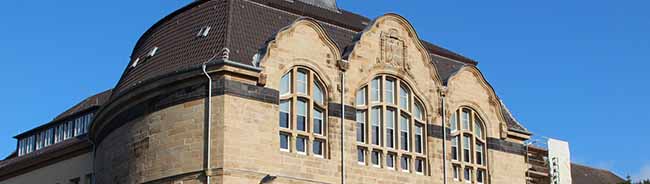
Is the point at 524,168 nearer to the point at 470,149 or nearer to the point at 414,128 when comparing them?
the point at 470,149

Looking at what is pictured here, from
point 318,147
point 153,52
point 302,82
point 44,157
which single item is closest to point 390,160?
point 318,147

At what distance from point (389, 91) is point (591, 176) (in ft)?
92.8

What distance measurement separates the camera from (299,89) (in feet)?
140

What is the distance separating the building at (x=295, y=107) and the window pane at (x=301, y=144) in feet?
0.15

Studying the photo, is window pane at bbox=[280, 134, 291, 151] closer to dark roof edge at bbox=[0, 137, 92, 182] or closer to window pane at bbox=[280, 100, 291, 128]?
window pane at bbox=[280, 100, 291, 128]

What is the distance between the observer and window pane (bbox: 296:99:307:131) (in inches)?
1670

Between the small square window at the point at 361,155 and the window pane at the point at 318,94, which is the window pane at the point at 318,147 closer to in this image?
the window pane at the point at 318,94

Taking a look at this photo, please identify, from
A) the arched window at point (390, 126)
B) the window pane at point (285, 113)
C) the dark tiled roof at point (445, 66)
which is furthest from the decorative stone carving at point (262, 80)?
the dark tiled roof at point (445, 66)

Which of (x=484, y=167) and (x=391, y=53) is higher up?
(x=391, y=53)

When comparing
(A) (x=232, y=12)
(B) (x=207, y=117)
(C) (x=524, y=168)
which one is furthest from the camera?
(C) (x=524, y=168)

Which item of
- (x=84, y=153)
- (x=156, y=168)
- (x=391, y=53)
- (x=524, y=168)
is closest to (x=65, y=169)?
(x=84, y=153)

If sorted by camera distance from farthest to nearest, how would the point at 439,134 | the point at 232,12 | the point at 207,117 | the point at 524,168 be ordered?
the point at 524,168, the point at 439,134, the point at 232,12, the point at 207,117

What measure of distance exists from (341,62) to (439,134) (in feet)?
18.1

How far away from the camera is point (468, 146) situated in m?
48.2
